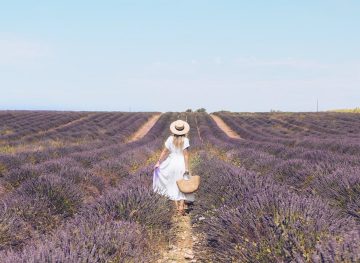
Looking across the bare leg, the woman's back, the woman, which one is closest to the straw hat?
the woman

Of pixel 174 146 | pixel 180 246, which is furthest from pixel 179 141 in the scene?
pixel 180 246

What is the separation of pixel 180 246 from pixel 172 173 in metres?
1.94

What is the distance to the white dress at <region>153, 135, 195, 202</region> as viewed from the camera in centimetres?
661

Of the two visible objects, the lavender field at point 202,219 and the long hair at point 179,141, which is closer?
the lavender field at point 202,219

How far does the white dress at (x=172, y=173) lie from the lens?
6.61 metres

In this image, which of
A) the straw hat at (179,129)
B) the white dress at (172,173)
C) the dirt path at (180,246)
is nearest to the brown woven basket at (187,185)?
the white dress at (172,173)

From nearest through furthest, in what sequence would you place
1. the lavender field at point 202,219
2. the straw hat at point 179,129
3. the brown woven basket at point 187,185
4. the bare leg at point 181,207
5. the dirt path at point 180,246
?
1. the lavender field at point 202,219
2. the dirt path at point 180,246
3. the brown woven basket at point 187,185
4. the bare leg at point 181,207
5. the straw hat at point 179,129

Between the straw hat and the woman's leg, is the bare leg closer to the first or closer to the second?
the woman's leg

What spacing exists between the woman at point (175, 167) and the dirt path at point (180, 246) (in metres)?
0.55

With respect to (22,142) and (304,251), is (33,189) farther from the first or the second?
(22,142)

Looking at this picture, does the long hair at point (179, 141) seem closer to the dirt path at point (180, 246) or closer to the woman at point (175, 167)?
the woman at point (175, 167)

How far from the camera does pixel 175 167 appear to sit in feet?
22.0

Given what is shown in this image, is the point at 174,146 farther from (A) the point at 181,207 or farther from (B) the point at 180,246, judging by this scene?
(B) the point at 180,246


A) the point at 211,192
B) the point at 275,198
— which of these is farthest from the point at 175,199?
the point at 275,198
